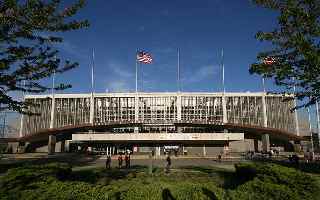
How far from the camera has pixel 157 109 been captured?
79938mm

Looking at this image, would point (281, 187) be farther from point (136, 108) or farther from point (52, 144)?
point (52, 144)

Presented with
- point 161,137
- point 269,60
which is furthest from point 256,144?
point 269,60

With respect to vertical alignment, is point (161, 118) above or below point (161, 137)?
above

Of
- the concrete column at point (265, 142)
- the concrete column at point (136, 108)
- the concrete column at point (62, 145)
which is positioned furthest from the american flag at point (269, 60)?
the concrete column at point (62, 145)

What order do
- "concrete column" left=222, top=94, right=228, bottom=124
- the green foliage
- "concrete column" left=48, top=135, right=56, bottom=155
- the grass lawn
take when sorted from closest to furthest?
the grass lawn → the green foliage → "concrete column" left=48, top=135, right=56, bottom=155 → "concrete column" left=222, top=94, right=228, bottom=124

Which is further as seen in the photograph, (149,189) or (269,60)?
(269,60)

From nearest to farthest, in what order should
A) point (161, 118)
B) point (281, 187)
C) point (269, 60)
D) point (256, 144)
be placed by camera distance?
1. point (281, 187)
2. point (269, 60)
3. point (161, 118)
4. point (256, 144)

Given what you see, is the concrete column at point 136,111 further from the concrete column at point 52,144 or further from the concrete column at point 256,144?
the concrete column at point 256,144

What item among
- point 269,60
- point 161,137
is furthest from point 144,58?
point 269,60

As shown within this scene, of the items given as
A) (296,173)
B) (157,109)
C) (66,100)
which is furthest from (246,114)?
(296,173)

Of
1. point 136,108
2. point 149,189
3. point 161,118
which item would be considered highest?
point 136,108

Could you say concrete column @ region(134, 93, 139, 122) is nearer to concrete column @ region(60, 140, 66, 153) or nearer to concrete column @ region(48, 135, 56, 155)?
concrete column @ region(60, 140, 66, 153)

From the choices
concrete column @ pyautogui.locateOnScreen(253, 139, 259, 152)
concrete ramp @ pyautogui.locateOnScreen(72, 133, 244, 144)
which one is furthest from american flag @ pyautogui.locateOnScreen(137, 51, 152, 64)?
concrete column @ pyautogui.locateOnScreen(253, 139, 259, 152)

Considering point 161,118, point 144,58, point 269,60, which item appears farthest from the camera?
point 161,118
